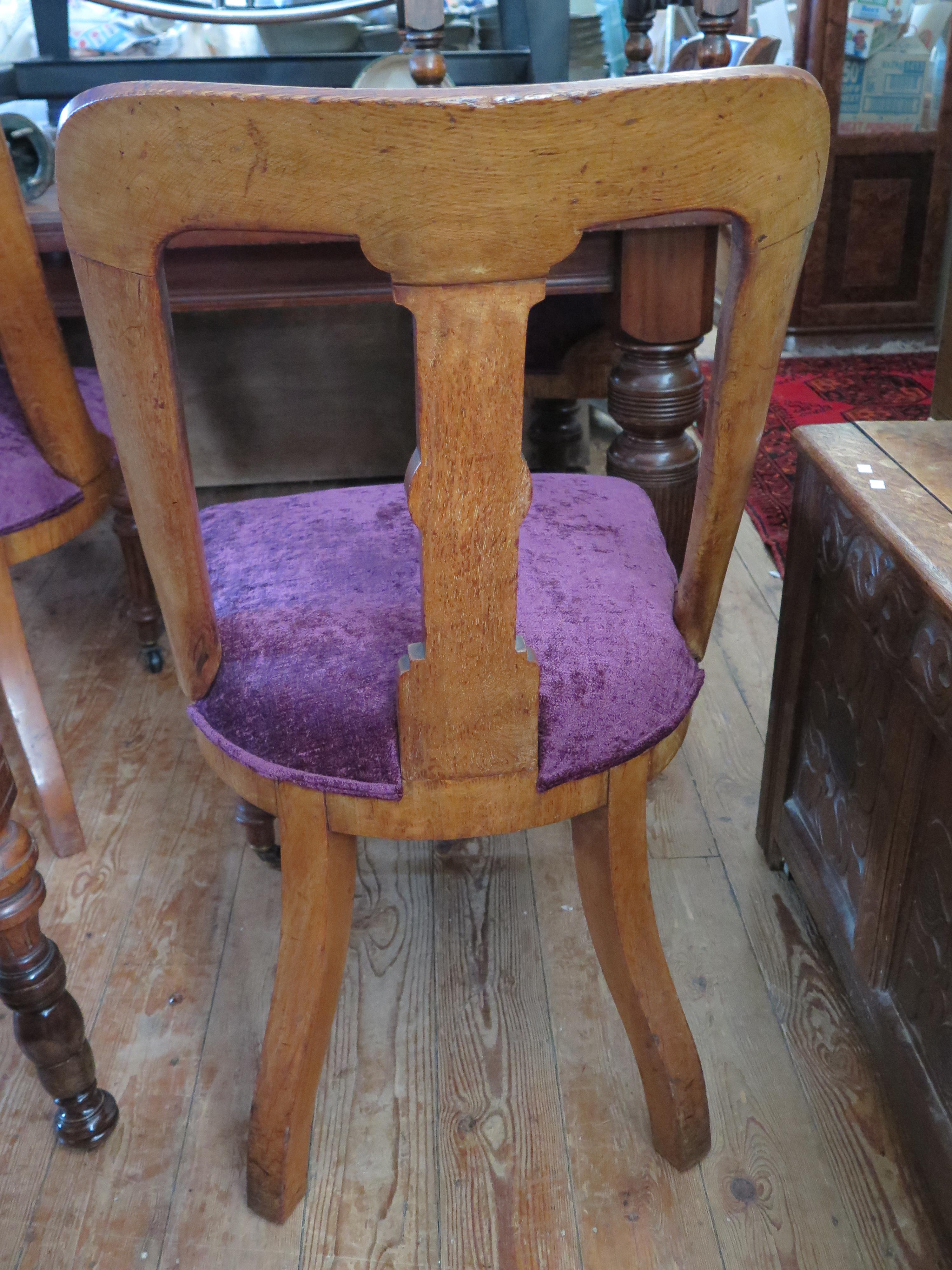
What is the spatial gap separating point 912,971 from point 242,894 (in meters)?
0.76

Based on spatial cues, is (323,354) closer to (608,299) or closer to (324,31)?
(324,31)

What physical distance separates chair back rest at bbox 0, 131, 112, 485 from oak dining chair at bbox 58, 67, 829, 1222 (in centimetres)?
32

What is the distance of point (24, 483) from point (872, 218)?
3138mm

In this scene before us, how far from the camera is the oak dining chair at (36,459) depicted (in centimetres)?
104

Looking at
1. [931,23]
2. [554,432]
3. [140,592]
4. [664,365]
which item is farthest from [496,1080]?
[931,23]

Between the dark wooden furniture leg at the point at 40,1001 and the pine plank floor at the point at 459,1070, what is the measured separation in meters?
0.04

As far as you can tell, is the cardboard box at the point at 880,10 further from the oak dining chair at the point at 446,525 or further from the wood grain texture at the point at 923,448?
the oak dining chair at the point at 446,525

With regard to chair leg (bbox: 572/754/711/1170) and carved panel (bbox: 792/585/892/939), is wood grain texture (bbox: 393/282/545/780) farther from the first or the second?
carved panel (bbox: 792/585/892/939)

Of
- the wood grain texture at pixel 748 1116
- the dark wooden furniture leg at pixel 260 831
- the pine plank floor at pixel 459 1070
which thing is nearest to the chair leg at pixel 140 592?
the pine plank floor at pixel 459 1070

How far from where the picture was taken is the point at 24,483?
3.77 ft

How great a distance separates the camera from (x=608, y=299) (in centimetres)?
127

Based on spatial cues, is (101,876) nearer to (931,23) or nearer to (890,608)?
(890,608)

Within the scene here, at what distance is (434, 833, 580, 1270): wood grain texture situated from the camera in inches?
35.4

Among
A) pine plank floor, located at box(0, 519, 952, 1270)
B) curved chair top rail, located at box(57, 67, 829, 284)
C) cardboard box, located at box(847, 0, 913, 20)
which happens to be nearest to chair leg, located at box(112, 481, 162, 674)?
pine plank floor, located at box(0, 519, 952, 1270)
